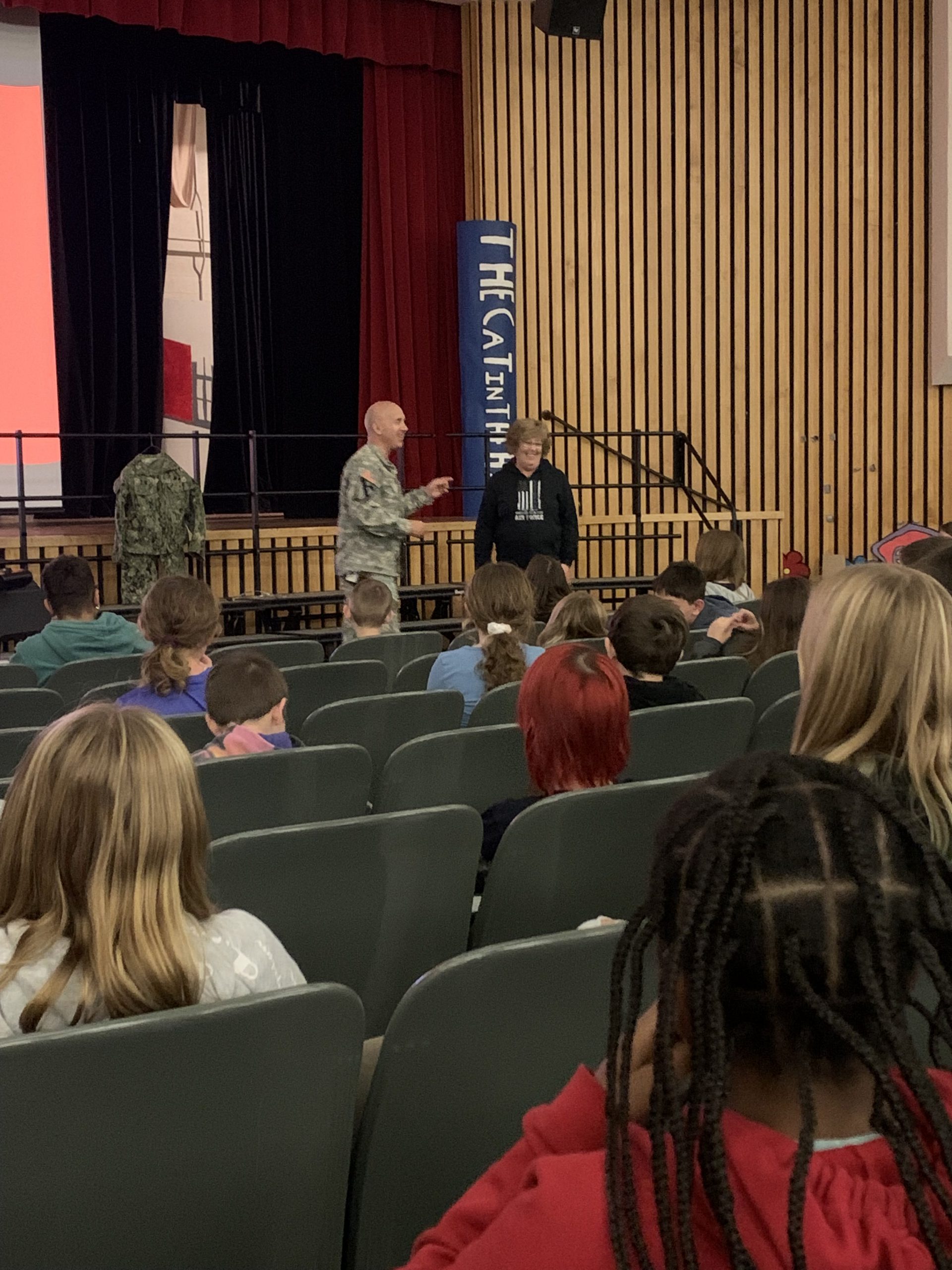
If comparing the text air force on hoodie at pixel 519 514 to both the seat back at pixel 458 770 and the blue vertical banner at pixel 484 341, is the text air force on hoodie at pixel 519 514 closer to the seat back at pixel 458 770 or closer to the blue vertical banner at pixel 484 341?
the blue vertical banner at pixel 484 341

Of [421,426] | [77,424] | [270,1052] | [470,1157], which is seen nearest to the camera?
[270,1052]

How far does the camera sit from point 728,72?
33.6 feet

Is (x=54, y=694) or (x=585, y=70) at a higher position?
(x=585, y=70)

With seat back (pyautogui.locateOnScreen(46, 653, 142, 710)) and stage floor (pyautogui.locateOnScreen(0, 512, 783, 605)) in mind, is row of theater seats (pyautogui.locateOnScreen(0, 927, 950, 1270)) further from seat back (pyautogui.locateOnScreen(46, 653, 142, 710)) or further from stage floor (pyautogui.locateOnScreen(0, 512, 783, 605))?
stage floor (pyautogui.locateOnScreen(0, 512, 783, 605))

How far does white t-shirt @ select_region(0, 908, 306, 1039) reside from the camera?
152 centimetres

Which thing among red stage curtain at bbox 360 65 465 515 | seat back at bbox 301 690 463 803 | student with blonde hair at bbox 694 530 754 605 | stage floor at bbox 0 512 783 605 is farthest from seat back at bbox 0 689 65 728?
red stage curtain at bbox 360 65 465 515

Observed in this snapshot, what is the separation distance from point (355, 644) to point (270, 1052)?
3487 mm

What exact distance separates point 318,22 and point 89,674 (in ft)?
22.1

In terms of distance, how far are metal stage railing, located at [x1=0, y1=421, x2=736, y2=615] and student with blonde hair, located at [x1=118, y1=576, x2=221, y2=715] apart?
13.5 feet

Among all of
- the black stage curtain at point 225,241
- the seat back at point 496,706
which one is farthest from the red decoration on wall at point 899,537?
the seat back at point 496,706

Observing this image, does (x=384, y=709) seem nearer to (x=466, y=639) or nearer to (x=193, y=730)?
(x=193, y=730)

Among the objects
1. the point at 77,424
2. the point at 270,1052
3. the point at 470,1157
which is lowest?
the point at 470,1157

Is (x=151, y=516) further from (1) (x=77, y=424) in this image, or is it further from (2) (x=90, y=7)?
(2) (x=90, y=7)

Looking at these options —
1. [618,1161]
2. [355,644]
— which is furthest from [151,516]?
[618,1161]
